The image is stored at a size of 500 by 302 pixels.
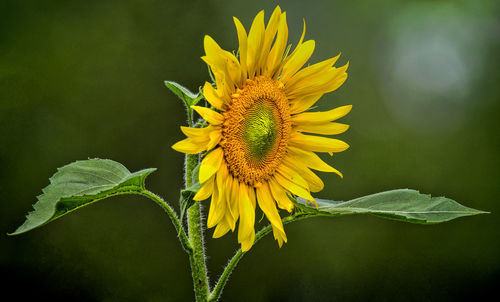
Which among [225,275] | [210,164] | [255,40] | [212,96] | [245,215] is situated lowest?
[225,275]

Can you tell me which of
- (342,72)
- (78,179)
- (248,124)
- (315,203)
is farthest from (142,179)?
(342,72)

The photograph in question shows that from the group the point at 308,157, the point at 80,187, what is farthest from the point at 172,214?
the point at 308,157

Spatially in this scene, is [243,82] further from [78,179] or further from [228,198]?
[78,179]

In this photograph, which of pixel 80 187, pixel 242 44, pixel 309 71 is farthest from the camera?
pixel 309 71

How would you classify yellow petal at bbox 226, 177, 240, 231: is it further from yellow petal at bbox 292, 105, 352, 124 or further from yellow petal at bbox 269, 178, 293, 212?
yellow petal at bbox 292, 105, 352, 124

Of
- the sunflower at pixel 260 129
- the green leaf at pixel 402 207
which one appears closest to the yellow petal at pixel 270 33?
the sunflower at pixel 260 129

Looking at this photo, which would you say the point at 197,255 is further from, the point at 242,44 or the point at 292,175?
the point at 242,44

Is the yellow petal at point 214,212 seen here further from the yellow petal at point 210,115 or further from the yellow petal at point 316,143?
the yellow petal at point 316,143

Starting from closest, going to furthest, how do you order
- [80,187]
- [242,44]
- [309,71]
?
[80,187], [242,44], [309,71]
